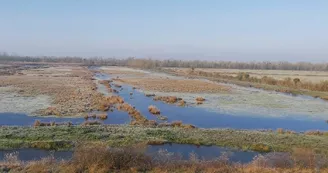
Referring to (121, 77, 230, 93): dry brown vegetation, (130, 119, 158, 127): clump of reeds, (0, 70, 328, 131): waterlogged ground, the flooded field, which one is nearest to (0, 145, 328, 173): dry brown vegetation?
the flooded field

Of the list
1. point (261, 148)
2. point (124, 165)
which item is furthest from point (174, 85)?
point (124, 165)

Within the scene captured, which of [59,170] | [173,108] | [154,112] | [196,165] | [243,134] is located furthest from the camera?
[173,108]

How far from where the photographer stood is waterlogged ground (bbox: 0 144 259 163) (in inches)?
625

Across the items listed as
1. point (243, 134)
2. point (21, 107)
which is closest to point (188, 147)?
point (243, 134)

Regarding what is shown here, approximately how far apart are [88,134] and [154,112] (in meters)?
11.8

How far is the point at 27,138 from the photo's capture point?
18.7 metres

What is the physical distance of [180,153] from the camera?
17188 mm

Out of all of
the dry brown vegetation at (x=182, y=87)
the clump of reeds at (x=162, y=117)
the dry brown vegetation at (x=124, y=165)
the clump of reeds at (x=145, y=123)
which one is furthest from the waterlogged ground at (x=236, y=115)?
the dry brown vegetation at (x=182, y=87)

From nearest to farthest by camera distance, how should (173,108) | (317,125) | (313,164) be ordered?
(313,164), (317,125), (173,108)

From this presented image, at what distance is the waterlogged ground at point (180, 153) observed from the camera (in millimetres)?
15887

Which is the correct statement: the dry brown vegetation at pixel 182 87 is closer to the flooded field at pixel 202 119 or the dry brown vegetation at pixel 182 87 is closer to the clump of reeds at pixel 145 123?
the flooded field at pixel 202 119

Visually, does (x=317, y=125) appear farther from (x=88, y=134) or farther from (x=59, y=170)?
(x=59, y=170)

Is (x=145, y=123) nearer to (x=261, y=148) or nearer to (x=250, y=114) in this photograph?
(x=261, y=148)

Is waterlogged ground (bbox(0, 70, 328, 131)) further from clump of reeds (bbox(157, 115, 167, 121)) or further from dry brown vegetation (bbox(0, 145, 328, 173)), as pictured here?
dry brown vegetation (bbox(0, 145, 328, 173))
